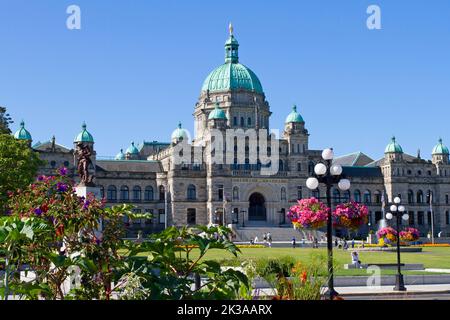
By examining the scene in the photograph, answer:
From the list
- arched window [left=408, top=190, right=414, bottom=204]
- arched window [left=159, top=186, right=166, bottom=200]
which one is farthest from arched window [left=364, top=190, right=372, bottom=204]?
arched window [left=159, top=186, right=166, bottom=200]

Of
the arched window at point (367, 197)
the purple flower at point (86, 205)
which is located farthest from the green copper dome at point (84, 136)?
the purple flower at point (86, 205)

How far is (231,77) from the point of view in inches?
3863

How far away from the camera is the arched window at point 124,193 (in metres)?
92.1

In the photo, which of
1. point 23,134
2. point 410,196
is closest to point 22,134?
point 23,134

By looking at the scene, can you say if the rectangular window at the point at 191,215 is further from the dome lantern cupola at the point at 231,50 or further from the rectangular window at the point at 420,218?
the rectangular window at the point at 420,218

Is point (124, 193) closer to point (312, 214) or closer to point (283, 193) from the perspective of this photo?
point (283, 193)

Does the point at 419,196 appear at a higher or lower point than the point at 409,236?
higher

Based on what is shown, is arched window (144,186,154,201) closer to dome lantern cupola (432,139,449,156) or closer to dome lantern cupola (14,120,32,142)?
dome lantern cupola (14,120,32,142)

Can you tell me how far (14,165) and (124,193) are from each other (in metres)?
44.5

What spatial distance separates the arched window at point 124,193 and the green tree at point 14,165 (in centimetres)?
4111

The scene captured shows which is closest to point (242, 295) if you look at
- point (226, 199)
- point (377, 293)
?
point (377, 293)

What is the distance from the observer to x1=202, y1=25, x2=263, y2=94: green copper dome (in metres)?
97.8

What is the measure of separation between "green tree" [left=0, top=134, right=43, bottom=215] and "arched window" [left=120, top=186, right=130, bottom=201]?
41.1 metres

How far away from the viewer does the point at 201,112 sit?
98688 mm
